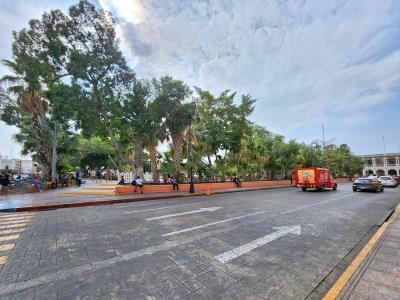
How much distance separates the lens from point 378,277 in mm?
3477

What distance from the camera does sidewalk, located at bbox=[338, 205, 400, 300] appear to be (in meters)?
3.01

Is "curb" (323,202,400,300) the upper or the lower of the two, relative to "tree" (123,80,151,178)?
lower

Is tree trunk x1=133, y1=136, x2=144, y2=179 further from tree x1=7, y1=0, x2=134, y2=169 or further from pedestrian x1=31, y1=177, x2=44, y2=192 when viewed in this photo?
pedestrian x1=31, y1=177, x2=44, y2=192

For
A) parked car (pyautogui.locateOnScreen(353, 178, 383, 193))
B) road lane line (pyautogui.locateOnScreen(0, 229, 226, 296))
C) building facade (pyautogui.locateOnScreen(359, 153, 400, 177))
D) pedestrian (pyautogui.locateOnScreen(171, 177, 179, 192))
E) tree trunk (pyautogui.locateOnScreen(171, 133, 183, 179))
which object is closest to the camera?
road lane line (pyautogui.locateOnScreen(0, 229, 226, 296))

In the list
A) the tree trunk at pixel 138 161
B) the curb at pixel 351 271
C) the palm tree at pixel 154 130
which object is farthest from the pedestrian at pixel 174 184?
the curb at pixel 351 271

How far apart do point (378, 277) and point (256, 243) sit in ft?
7.49

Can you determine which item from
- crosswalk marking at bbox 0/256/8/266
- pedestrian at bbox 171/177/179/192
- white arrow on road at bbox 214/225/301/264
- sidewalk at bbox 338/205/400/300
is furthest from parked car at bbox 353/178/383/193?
crosswalk marking at bbox 0/256/8/266

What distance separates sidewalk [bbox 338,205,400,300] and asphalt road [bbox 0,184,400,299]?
1.14 feet

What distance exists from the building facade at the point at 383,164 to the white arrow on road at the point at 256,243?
105m

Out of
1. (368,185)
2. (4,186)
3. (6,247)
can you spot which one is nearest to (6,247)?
(6,247)

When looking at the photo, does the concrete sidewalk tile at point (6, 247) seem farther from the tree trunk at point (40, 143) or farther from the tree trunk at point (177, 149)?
the tree trunk at point (40, 143)

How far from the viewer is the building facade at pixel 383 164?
83562mm

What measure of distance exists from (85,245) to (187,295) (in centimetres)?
310

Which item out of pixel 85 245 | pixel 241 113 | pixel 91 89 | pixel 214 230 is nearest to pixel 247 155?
pixel 241 113
